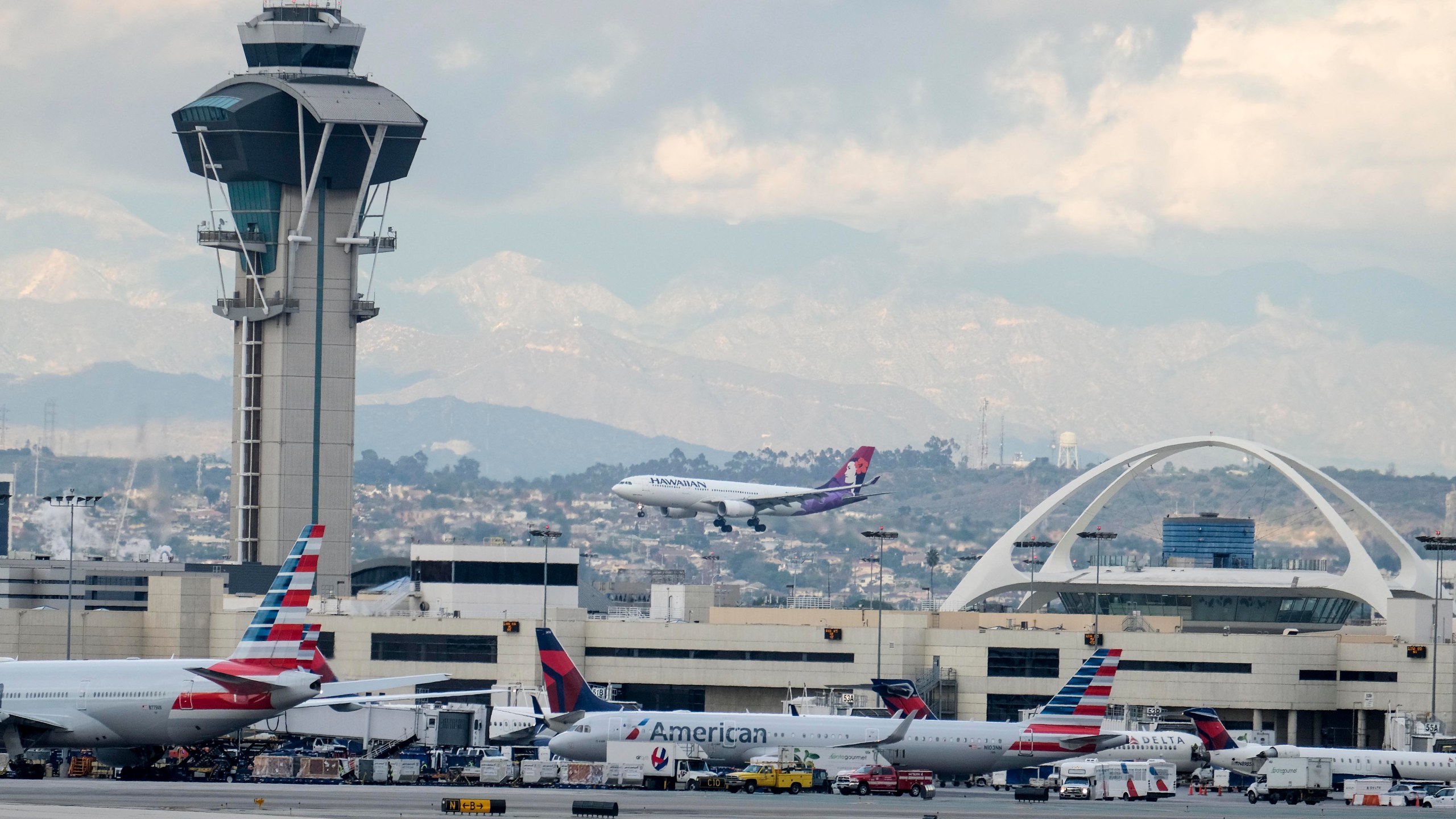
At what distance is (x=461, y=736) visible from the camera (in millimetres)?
100250

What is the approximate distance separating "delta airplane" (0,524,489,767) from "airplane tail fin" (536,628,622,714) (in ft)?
40.1

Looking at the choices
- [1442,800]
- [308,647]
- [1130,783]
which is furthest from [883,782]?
[1442,800]

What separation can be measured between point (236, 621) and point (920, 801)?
6720cm

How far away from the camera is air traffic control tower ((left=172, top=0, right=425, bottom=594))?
170 m

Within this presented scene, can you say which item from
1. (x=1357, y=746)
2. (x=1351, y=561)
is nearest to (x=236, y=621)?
(x=1357, y=746)

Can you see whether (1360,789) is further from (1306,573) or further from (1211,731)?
(1306,573)

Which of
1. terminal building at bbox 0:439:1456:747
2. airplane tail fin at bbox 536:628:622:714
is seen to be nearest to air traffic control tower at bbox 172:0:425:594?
terminal building at bbox 0:439:1456:747

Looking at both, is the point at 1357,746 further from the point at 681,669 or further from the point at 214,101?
the point at 214,101

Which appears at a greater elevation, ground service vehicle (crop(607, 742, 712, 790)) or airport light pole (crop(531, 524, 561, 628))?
airport light pole (crop(531, 524, 561, 628))

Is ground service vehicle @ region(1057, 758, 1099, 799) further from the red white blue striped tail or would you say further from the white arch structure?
the white arch structure

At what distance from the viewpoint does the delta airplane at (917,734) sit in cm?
9050

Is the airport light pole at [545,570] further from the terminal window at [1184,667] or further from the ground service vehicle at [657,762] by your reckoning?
the ground service vehicle at [657,762]

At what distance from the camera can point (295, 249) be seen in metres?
171

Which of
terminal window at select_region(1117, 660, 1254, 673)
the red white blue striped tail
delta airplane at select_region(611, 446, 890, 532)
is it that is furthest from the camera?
delta airplane at select_region(611, 446, 890, 532)
